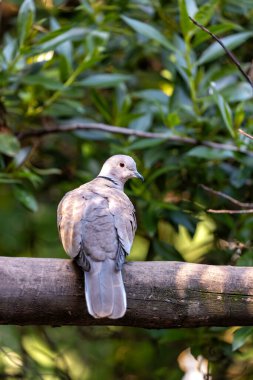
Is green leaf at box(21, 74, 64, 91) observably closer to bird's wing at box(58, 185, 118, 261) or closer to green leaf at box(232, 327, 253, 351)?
bird's wing at box(58, 185, 118, 261)

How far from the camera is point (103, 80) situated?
4.06m

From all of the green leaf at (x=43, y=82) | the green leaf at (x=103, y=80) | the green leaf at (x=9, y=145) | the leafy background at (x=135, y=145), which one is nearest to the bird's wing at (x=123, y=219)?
the leafy background at (x=135, y=145)

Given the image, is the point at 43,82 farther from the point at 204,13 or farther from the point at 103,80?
the point at 204,13

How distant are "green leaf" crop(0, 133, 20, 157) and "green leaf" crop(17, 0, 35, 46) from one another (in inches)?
18.2

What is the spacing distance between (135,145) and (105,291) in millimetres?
1489

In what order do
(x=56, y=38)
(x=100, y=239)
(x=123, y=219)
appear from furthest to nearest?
(x=56, y=38) → (x=123, y=219) → (x=100, y=239)

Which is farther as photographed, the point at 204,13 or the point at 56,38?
the point at 56,38

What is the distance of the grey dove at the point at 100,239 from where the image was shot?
2488 mm

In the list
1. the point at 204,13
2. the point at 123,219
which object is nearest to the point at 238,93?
the point at 204,13

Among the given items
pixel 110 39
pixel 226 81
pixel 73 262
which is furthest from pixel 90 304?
pixel 110 39

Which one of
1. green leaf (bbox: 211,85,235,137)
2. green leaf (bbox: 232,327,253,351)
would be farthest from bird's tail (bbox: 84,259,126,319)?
green leaf (bbox: 211,85,235,137)

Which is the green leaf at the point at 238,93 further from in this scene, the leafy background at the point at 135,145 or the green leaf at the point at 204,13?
the green leaf at the point at 204,13

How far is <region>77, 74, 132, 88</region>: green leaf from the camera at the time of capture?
4.04m

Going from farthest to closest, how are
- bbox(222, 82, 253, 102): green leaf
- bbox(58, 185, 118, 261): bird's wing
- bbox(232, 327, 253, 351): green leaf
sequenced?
1. bbox(222, 82, 253, 102): green leaf
2. bbox(232, 327, 253, 351): green leaf
3. bbox(58, 185, 118, 261): bird's wing
